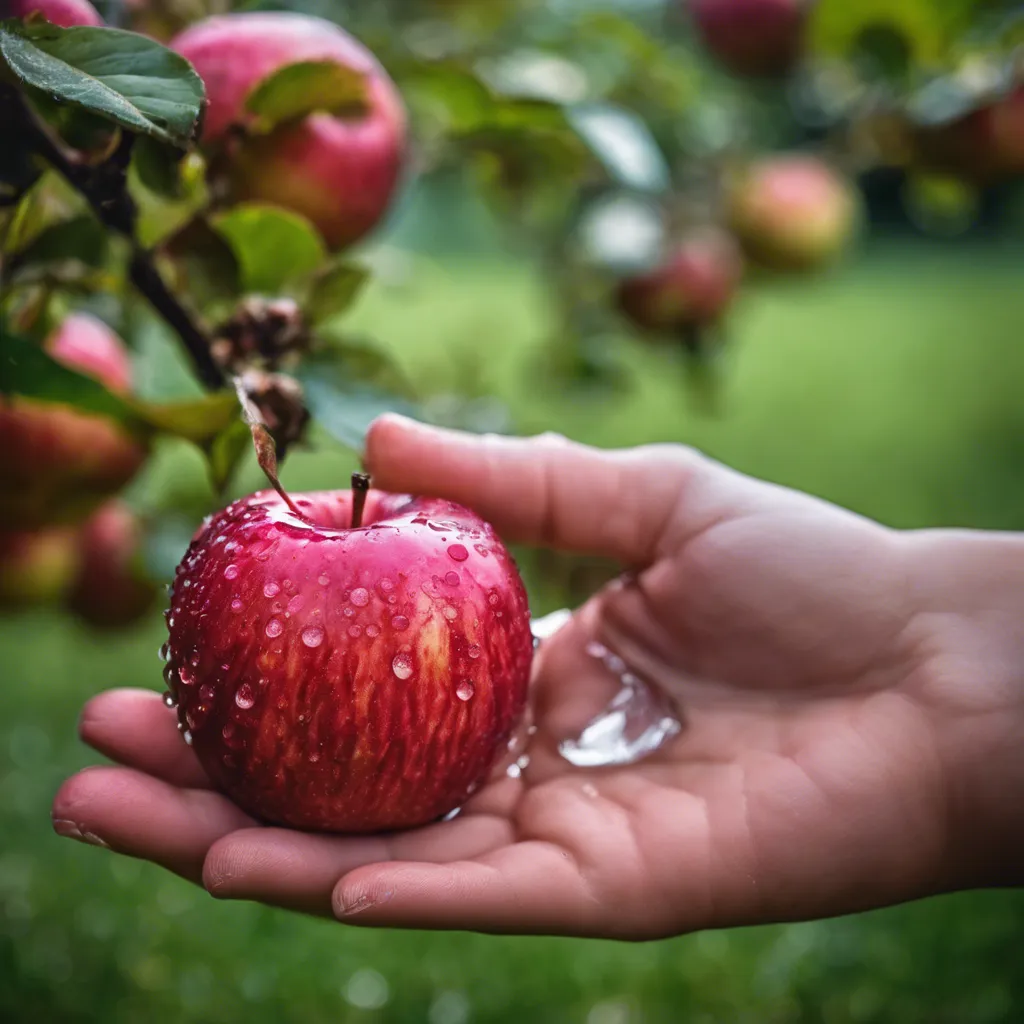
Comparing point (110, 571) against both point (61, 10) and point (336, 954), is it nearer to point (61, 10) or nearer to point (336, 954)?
point (336, 954)

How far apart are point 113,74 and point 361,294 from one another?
24 cm

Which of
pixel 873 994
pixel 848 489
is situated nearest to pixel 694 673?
pixel 873 994

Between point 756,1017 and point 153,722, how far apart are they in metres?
0.77

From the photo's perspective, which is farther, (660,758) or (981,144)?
(981,144)

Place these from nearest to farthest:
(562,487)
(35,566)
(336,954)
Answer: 1. (562,487)
2. (35,566)
3. (336,954)

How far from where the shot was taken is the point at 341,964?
1321mm

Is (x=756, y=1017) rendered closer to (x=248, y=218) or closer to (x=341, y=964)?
(x=341, y=964)

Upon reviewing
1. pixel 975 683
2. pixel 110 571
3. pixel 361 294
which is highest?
pixel 361 294

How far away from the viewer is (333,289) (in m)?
0.77

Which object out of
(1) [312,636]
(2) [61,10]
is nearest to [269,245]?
(2) [61,10]

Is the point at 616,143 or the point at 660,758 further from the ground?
the point at 616,143

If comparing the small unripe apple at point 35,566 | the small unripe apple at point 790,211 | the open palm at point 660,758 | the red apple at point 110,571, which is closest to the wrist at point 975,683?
the open palm at point 660,758

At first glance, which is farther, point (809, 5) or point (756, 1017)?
point (809, 5)

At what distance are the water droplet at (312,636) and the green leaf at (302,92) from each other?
336mm
